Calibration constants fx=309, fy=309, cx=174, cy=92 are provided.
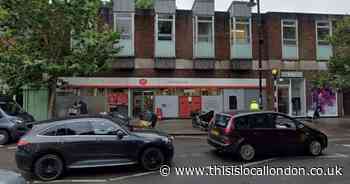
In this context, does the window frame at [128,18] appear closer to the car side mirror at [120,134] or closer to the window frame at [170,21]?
the window frame at [170,21]

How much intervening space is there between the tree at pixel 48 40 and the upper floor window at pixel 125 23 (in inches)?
201

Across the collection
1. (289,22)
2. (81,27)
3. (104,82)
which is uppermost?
(289,22)

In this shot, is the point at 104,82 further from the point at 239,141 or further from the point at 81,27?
the point at 239,141

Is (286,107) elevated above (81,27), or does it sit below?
below

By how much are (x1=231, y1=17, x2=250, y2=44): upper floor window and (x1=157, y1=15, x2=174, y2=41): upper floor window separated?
4582mm

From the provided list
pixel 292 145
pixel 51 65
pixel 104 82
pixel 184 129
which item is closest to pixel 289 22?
pixel 184 129

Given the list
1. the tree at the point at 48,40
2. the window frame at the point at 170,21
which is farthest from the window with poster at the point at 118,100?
the tree at the point at 48,40

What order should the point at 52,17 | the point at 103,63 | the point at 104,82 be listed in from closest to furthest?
the point at 52,17, the point at 103,63, the point at 104,82

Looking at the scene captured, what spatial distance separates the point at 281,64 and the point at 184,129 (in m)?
10.3

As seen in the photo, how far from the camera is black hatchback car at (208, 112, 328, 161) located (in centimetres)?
947

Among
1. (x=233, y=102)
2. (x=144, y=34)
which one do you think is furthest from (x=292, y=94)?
(x=144, y=34)

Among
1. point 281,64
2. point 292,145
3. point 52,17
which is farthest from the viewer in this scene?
point 281,64

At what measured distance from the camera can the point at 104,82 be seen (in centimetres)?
2112

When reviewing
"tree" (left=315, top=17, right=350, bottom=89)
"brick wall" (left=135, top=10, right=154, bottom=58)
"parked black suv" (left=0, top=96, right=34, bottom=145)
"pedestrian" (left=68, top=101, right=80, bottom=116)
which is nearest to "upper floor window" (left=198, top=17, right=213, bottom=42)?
"brick wall" (left=135, top=10, right=154, bottom=58)
